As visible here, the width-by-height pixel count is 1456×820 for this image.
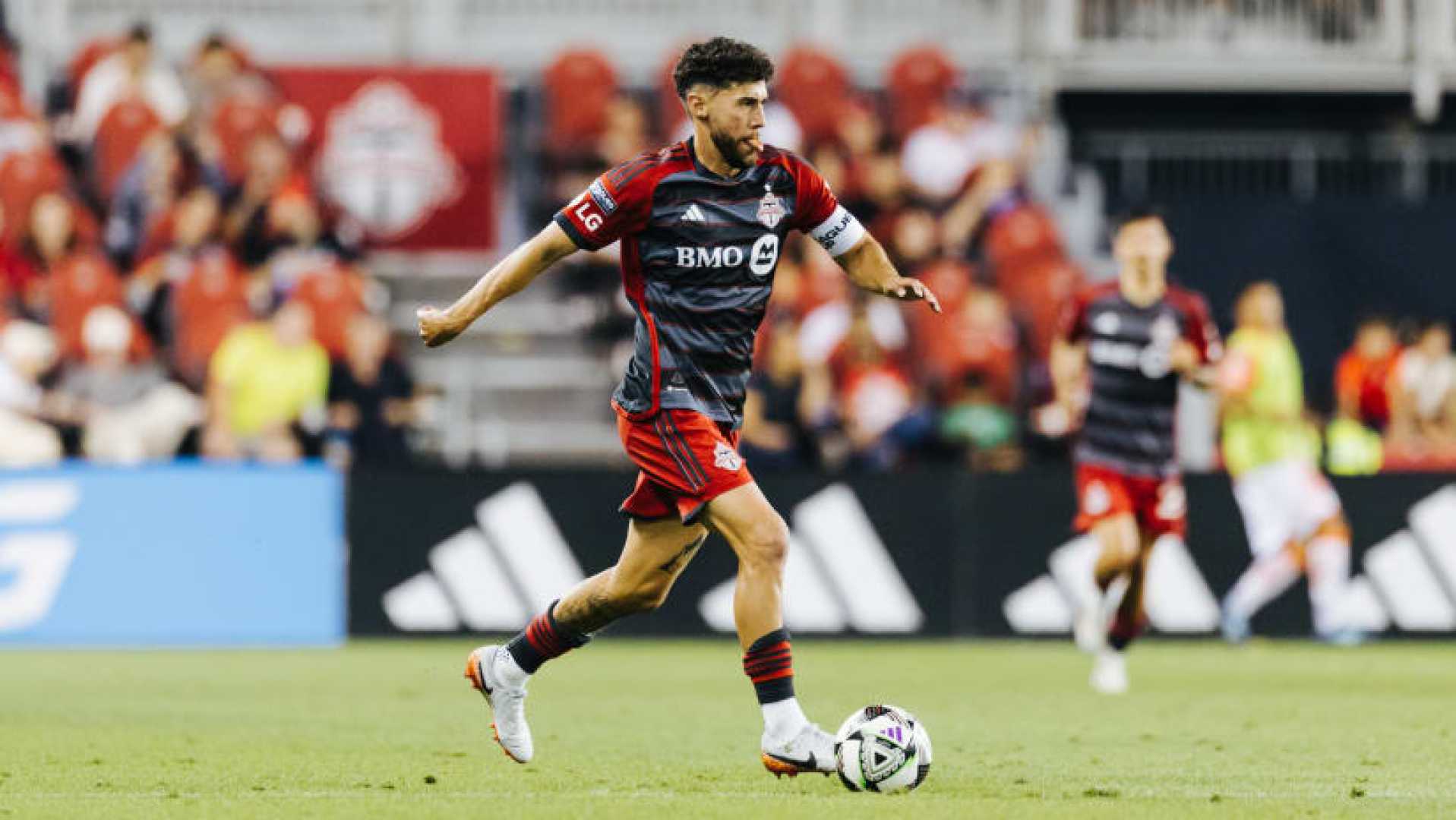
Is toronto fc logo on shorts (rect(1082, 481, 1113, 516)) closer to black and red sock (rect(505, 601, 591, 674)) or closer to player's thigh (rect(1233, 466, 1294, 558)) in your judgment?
player's thigh (rect(1233, 466, 1294, 558))

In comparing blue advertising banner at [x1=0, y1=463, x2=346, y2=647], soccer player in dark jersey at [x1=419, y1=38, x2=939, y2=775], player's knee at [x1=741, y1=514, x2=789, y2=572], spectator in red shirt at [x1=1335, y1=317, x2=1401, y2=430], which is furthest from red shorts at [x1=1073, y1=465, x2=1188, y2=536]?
spectator in red shirt at [x1=1335, y1=317, x2=1401, y2=430]

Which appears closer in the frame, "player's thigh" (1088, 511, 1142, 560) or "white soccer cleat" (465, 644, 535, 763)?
"white soccer cleat" (465, 644, 535, 763)

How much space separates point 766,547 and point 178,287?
11.4 metres

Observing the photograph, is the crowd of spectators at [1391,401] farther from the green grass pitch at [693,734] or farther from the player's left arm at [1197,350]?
the player's left arm at [1197,350]

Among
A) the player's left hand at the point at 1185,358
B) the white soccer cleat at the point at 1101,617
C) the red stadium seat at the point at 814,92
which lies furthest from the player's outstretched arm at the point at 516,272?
the red stadium seat at the point at 814,92

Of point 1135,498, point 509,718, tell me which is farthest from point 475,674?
point 1135,498

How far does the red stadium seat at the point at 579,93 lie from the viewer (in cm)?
2142

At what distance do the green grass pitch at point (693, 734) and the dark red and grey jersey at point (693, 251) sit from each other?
130 centimetres

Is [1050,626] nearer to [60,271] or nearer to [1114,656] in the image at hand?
[1114,656]

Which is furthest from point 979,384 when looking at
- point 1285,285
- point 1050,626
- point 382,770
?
point 382,770

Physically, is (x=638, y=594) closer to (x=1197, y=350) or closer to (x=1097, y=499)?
(x=1097, y=499)

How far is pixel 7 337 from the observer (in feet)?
58.7

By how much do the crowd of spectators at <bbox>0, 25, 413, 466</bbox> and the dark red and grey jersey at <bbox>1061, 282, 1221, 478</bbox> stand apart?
629 cm

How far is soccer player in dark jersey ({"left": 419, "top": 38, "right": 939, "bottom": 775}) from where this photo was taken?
27.3ft
